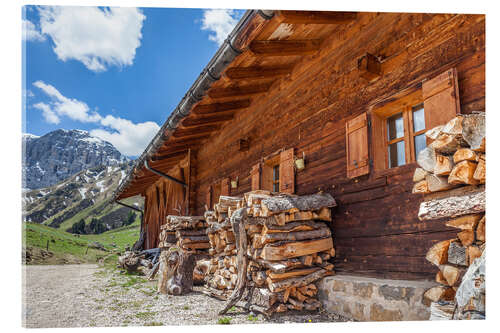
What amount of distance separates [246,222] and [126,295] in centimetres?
325

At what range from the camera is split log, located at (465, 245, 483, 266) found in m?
2.53

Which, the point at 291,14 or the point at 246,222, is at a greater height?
the point at 291,14

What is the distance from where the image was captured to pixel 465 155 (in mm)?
2609

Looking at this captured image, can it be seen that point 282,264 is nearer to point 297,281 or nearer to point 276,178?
point 297,281

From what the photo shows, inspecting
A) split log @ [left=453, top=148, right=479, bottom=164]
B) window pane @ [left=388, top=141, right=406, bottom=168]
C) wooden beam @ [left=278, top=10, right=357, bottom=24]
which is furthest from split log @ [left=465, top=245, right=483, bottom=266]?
wooden beam @ [left=278, top=10, right=357, bottom=24]

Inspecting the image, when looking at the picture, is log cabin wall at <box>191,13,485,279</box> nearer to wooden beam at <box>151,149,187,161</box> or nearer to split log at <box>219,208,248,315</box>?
split log at <box>219,208,248,315</box>

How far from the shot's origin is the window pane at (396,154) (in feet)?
13.7

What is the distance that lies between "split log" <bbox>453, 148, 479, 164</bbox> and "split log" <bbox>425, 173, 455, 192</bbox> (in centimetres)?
19

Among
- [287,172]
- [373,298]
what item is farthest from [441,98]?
[287,172]

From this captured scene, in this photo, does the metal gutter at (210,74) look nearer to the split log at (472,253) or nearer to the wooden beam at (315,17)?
the wooden beam at (315,17)

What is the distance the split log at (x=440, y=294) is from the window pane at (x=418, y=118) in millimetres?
1827
